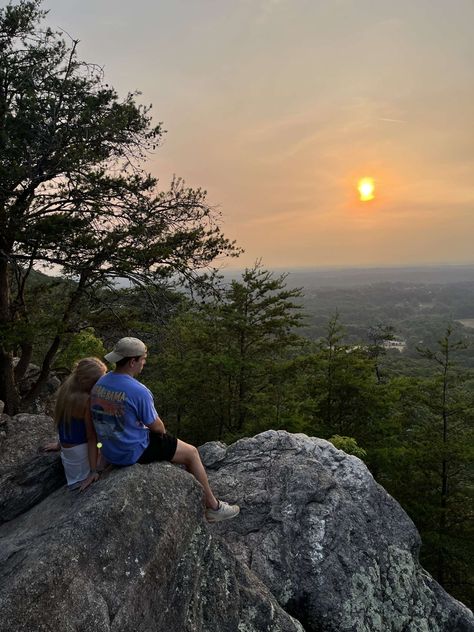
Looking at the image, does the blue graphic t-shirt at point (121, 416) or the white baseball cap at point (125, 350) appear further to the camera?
the white baseball cap at point (125, 350)

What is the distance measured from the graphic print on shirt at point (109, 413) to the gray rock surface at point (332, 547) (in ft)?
10.3

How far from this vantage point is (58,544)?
3.77 m

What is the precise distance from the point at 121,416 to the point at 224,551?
2196 millimetres

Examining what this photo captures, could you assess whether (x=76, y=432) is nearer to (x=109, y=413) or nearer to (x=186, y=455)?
(x=109, y=413)

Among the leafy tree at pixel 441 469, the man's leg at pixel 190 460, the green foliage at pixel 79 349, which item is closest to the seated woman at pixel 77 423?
the man's leg at pixel 190 460

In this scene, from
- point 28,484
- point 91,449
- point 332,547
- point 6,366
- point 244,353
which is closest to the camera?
point 91,449

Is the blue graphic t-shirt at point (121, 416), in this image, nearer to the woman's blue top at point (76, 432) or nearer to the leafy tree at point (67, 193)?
the woman's blue top at point (76, 432)

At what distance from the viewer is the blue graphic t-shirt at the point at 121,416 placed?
466cm

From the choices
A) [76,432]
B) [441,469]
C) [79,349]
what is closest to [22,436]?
[76,432]

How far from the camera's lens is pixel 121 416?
4.65 metres

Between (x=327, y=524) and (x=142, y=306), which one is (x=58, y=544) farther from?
(x=142, y=306)

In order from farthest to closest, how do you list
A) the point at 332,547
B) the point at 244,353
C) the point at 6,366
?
the point at 244,353 → the point at 6,366 → the point at 332,547

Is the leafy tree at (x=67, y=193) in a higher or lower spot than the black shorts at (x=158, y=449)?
higher

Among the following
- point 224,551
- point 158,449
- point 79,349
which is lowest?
point 224,551
